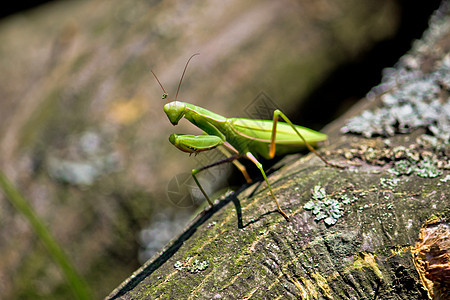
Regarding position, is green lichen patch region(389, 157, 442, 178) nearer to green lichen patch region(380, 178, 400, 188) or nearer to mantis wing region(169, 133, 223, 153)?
green lichen patch region(380, 178, 400, 188)

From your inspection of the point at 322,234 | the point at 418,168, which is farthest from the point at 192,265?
the point at 418,168

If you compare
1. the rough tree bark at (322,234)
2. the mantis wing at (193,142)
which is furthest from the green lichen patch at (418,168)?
the mantis wing at (193,142)

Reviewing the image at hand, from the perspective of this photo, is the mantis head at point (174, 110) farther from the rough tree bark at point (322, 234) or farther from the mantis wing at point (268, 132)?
the rough tree bark at point (322, 234)

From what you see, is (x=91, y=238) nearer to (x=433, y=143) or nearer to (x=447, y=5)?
(x=433, y=143)

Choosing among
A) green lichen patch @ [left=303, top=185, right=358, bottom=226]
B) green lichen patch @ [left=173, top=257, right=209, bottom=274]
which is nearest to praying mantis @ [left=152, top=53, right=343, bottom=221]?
green lichen patch @ [left=303, top=185, right=358, bottom=226]

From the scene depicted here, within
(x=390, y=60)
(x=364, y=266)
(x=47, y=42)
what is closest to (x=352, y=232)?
(x=364, y=266)

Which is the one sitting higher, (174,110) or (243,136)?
(174,110)

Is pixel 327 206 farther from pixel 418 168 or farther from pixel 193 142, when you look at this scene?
pixel 193 142
